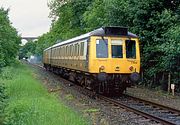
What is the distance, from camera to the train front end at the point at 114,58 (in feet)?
64.2

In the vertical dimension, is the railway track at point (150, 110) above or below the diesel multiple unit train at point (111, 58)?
below

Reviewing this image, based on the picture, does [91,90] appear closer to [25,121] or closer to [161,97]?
[161,97]

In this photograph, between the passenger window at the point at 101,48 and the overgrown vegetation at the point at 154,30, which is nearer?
the passenger window at the point at 101,48

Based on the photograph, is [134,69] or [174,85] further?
[174,85]

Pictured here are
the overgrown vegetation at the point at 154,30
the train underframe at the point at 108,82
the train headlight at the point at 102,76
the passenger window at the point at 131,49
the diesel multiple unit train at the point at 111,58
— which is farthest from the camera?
the overgrown vegetation at the point at 154,30

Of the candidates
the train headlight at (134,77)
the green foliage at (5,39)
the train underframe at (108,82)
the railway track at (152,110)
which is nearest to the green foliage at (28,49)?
the green foliage at (5,39)

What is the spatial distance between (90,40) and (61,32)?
38.5 m

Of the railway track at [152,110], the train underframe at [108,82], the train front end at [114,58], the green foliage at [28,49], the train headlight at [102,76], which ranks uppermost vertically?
the green foliage at [28,49]

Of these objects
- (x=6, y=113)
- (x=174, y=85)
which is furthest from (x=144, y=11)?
(x=6, y=113)

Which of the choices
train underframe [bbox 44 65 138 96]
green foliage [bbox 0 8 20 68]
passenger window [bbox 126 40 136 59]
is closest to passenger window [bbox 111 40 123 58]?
passenger window [bbox 126 40 136 59]

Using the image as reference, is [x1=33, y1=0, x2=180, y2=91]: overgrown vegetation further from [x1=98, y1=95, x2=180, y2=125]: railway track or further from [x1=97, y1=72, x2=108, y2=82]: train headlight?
[x1=97, y1=72, x2=108, y2=82]: train headlight

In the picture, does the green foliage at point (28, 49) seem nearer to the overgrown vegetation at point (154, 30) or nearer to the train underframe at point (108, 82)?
the overgrown vegetation at point (154, 30)

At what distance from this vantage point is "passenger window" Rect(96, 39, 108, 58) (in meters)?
19.8

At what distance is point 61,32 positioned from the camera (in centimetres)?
5797
